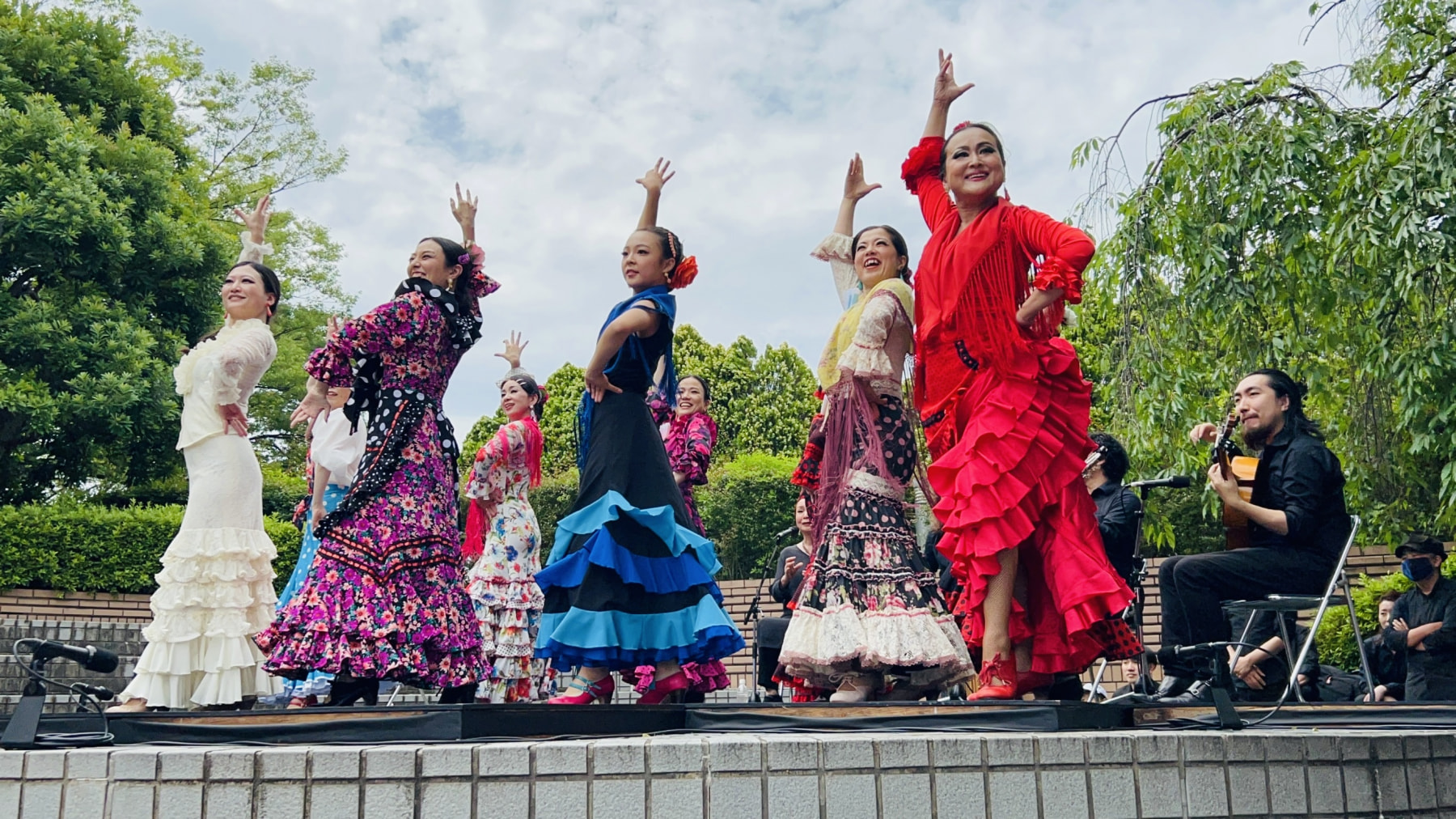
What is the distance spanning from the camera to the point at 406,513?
15.6 ft

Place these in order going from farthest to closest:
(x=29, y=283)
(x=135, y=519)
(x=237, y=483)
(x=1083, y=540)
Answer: (x=29, y=283)
(x=135, y=519)
(x=237, y=483)
(x=1083, y=540)

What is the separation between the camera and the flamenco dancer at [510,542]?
7.87m

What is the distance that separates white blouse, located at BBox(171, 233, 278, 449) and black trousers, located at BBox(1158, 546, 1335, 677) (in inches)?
165

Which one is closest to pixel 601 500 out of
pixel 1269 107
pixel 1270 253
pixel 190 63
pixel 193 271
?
pixel 1270 253

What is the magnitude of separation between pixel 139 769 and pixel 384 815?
58 cm

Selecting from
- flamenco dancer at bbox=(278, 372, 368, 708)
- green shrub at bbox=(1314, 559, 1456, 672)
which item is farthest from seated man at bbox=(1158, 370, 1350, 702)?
green shrub at bbox=(1314, 559, 1456, 672)

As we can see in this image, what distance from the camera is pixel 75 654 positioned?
10.8 feet

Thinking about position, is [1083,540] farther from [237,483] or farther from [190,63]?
[190,63]

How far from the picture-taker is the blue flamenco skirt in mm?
4660

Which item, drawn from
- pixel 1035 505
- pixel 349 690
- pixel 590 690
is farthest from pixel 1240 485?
pixel 349 690

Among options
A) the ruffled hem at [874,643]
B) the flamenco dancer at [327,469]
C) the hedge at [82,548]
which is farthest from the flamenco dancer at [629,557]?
the hedge at [82,548]

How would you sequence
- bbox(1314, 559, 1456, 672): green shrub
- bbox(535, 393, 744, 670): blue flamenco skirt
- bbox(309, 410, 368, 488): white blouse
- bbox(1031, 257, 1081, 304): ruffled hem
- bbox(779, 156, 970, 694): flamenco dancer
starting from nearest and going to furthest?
bbox(1031, 257, 1081, 304): ruffled hem, bbox(535, 393, 744, 670): blue flamenco skirt, bbox(779, 156, 970, 694): flamenco dancer, bbox(309, 410, 368, 488): white blouse, bbox(1314, 559, 1456, 672): green shrub

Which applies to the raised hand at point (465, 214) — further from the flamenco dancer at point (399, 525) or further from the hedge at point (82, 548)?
the hedge at point (82, 548)

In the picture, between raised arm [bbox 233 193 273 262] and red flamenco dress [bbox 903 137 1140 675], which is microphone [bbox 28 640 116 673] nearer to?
red flamenco dress [bbox 903 137 1140 675]
